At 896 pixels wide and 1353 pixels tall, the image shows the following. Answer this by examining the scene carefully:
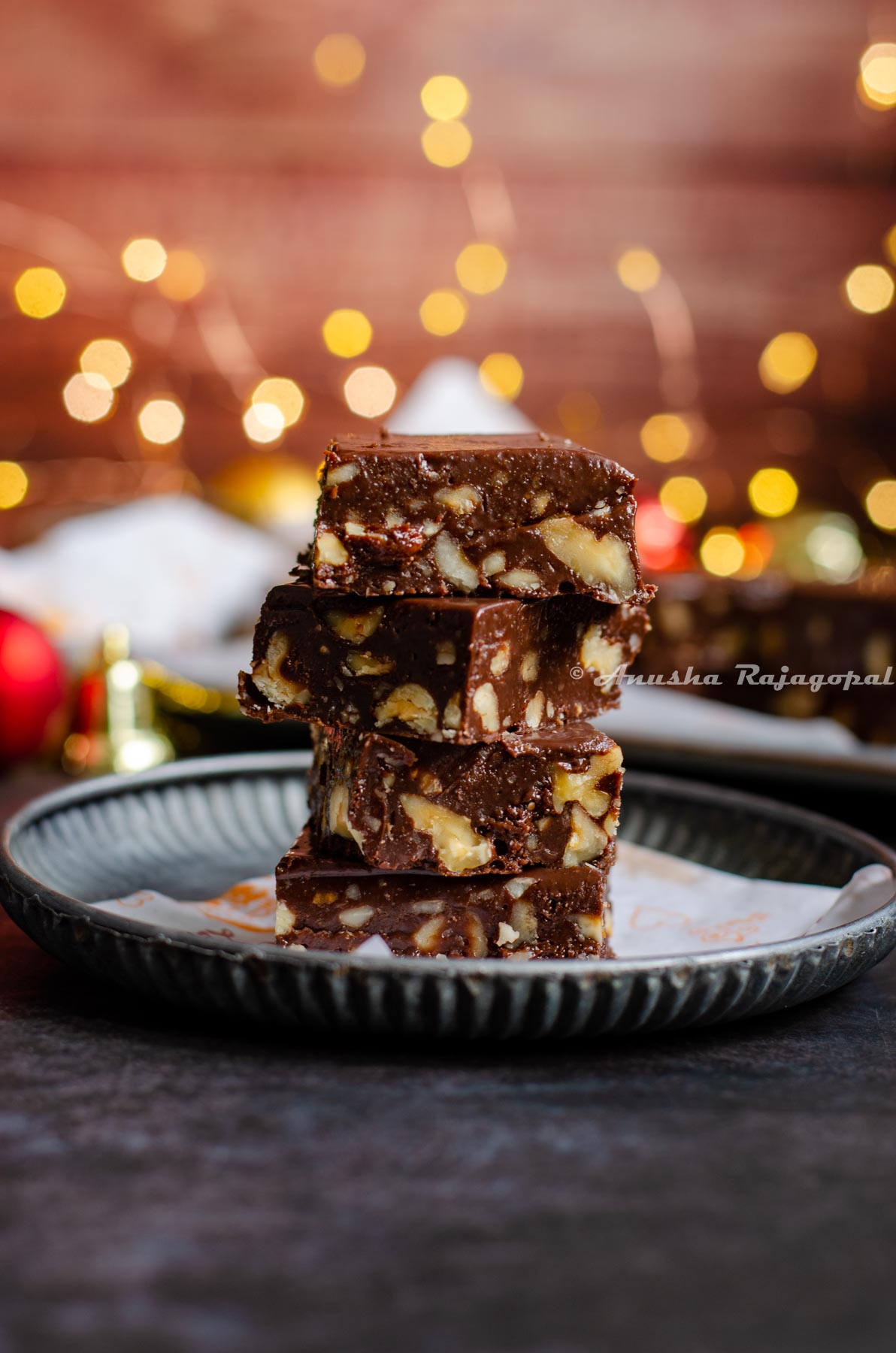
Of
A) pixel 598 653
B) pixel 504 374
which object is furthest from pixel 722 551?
pixel 598 653

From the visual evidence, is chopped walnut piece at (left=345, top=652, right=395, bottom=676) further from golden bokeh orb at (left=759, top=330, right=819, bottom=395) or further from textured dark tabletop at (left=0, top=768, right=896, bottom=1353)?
golden bokeh orb at (left=759, top=330, right=819, bottom=395)

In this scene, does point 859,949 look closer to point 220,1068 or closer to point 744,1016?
point 744,1016

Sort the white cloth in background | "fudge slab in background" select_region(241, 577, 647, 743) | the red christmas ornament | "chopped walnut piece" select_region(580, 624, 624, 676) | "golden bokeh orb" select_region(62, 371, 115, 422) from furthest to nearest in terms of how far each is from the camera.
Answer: "golden bokeh orb" select_region(62, 371, 115, 422), the white cloth in background, the red christmas ornament, "chopped walnut piece" select_region(580, 624, 624, 676), "fudge slab in background" select_region(241, 577, 647, 743)

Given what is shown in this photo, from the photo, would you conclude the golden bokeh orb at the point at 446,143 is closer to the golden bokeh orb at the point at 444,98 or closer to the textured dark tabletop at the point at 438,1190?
the golden bokeh orb at the point at 444,98

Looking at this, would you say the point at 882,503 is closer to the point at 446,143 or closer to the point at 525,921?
the point at 446,143

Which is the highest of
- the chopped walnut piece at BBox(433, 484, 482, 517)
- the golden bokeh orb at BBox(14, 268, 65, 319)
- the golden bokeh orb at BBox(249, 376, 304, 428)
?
the golden bokeh orb at BBox(14, 268, 65, 319)

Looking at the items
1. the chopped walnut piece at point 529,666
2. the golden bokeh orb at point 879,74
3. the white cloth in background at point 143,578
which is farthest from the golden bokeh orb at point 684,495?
the chopped walnut piece at point 529,666

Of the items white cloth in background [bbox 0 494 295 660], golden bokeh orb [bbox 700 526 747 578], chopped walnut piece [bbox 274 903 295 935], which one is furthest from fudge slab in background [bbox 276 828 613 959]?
golden bokeh orb [bbox 700 526 747 578]
